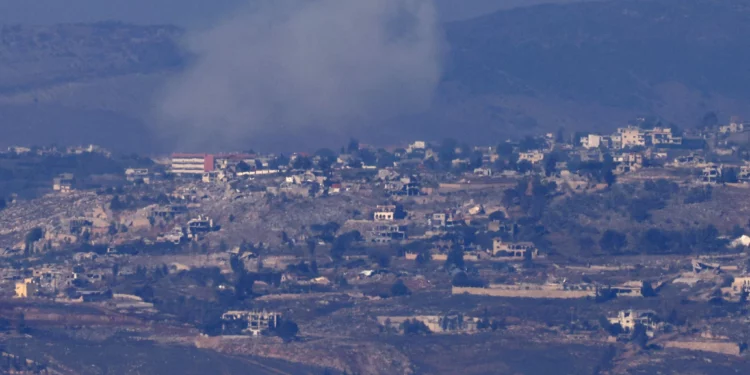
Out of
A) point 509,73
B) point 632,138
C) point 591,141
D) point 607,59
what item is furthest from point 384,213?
point 607,59

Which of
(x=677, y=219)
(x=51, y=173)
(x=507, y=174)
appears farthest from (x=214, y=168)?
(x=677, y=219)

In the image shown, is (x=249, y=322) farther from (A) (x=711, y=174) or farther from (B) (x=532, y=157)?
(B) (x=532, y=157)

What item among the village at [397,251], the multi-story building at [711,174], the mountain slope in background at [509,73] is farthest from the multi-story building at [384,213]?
the mountain slope in background at [509,73]

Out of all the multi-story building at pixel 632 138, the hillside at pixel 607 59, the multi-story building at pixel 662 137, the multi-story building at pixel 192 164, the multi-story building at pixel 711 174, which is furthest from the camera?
the hillside at pixel 607 59

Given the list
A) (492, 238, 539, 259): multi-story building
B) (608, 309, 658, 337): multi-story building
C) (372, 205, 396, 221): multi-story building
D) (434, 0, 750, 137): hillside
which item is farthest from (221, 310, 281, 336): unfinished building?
(434, 0, 750, 137): hillside

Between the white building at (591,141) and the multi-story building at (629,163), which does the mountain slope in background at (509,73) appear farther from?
the multi-story building at (629,163)

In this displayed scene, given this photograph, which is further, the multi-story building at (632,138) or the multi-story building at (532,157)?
the multi-story building at (632,138)

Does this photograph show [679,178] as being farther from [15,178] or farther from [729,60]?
[729,60]
